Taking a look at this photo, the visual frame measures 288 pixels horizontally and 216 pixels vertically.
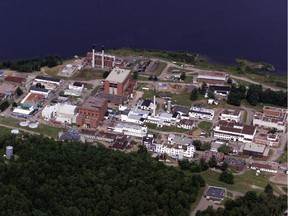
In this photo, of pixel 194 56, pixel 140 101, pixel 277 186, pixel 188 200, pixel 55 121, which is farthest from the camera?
pixel 194 56

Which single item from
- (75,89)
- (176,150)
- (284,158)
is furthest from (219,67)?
(176,150)

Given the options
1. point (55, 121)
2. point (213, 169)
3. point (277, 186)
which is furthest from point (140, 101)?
point (277, 186)

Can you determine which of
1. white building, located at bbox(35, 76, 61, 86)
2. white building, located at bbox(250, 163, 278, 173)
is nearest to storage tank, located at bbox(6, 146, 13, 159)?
white building, located at bbox(35, 76, 61, 86)

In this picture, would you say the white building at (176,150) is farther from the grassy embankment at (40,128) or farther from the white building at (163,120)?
the grassy embankment at (40,128)

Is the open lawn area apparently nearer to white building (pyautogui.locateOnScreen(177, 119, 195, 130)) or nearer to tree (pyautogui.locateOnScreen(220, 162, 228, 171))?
tree (pyautogui.locateOnScreen(220, 162, 228, 171))

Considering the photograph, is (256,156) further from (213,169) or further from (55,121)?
(55,121)

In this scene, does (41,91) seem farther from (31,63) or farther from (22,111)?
(31,63)
